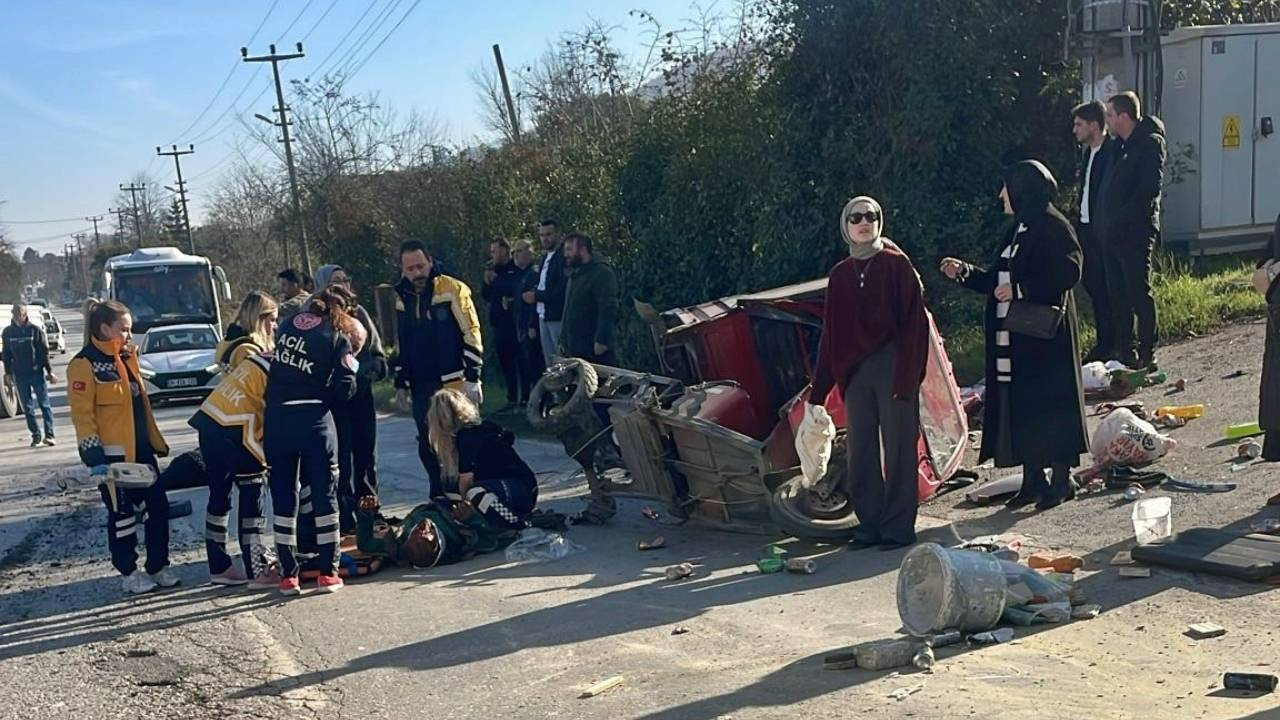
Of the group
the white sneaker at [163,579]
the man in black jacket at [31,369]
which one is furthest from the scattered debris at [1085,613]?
the man in black jacket at [31,369]

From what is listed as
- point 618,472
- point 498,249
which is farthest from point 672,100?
point 618,472

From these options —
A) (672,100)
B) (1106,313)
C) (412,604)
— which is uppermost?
(672,100)

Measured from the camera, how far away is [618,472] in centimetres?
895

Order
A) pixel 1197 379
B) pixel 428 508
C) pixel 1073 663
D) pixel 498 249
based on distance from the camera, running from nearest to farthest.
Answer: pixel 1073 663
pixel 428 508
pixel 1197 379
pixel 498 249

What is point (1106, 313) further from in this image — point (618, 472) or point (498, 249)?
point (498, 249)

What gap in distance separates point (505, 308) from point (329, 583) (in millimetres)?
7965

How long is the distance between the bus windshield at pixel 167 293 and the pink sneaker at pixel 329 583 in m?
21.2

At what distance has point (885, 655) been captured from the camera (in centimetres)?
521

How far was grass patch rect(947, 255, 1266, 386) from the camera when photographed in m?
11.4

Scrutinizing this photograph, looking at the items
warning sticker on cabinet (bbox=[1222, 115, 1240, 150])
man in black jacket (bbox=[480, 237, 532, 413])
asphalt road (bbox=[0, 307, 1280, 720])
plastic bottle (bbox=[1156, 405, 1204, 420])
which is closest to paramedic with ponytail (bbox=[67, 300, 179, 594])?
asphalt road (bbox=[0, 307, 1280, 720])

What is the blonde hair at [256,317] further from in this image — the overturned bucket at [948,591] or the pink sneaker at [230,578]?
the overturned bucket at [948,591]

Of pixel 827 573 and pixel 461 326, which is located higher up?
pixel 461 326

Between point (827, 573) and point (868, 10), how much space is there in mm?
7751

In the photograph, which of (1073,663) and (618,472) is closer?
(1073,663)
